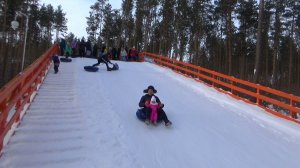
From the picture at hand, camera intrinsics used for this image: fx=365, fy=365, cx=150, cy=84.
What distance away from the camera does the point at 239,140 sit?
8906 millimetres

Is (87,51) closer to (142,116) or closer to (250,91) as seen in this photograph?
(250,91)

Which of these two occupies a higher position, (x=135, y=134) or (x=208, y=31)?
(x=208, y=31)

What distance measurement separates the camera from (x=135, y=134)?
840cm

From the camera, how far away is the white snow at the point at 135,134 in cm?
679

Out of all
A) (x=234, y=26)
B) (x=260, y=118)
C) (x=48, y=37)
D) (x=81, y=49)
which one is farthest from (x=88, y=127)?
(x=48, y=37)

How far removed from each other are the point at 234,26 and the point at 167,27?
9.26 m

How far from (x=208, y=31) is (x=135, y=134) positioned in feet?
124

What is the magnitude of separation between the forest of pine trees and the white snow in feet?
80.5

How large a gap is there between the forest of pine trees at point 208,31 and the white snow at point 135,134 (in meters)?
24.5

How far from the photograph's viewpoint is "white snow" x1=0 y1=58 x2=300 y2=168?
6793mm

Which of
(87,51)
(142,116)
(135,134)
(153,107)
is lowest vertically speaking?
(135,134)

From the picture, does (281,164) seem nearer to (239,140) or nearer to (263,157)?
(263,157)

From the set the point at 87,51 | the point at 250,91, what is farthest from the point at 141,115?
the point at 87,51

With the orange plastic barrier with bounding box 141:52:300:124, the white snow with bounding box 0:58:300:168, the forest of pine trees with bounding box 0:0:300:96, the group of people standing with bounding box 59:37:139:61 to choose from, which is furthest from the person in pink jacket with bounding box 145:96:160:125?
the forest of pine trees with bounding box 0:0:300:96
